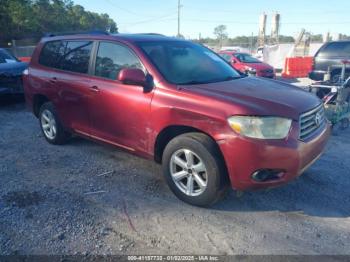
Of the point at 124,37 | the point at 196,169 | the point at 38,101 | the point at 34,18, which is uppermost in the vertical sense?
the point at 34,18

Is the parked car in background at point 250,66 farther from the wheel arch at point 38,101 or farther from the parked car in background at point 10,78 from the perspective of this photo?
the wheel arch at point 38,101

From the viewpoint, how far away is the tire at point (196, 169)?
3.20 m

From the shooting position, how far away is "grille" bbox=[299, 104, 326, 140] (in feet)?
10.5

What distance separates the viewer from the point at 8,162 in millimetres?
4785

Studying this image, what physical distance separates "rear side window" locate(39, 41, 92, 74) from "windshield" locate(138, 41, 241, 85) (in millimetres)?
978

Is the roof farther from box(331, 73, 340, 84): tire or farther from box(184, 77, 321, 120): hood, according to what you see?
box(331, 73, 340, 84): tire

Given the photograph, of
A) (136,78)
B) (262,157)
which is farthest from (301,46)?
(262,157)

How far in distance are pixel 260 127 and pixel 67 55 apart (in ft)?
10.6

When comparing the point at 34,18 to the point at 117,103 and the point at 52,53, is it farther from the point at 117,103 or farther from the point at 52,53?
the point at 117,103

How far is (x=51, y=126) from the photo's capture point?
535 cm

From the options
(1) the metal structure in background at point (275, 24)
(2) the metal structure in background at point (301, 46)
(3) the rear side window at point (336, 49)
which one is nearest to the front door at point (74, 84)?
(3) the rear side window at point (336, 49)

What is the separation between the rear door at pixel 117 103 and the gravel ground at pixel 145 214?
0.55m

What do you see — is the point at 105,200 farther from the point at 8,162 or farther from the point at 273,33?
the point at 273,33

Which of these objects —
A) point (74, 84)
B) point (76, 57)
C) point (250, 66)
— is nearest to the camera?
point (74, 84)
